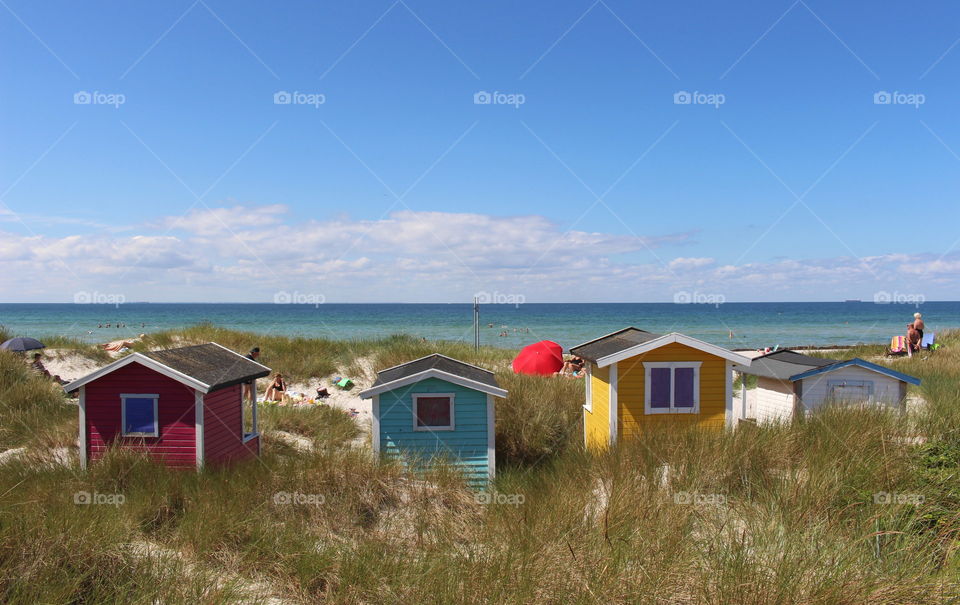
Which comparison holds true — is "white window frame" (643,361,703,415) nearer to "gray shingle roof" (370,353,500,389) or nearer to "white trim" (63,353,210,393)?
"gray shingle roof" (370,353,500,389)

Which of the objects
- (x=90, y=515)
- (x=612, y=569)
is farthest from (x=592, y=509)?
(x=90, y=515)

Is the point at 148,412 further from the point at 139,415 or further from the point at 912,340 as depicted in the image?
the point at 912,340

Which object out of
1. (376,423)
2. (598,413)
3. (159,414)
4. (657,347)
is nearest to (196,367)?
(159,414)

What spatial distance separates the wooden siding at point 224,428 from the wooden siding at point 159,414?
0.25 meters

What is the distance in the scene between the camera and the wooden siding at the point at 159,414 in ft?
34.4

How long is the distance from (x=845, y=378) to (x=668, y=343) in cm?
447

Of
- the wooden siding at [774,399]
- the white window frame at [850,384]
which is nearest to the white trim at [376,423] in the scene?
the wooden siding at [774,399]

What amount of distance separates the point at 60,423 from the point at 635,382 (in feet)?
45.0

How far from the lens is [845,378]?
1287 centimetres

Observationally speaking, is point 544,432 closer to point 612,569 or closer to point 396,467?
point 396,467

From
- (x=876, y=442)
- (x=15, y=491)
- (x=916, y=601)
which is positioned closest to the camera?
(x=916, y=601)

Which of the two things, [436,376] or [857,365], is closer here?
[436,376]

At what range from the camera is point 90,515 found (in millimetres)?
7125

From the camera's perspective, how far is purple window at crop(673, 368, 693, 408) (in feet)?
39.7
